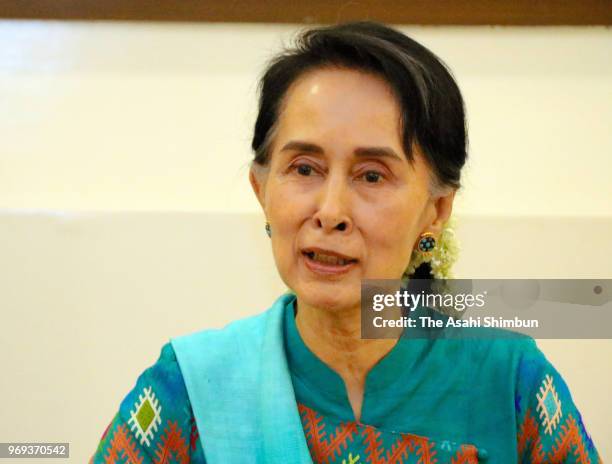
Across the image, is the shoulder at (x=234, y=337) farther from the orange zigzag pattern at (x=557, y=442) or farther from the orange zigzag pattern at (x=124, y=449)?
the orange zigzag pattern at (x=557, y=442)

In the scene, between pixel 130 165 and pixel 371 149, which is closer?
pixel 371 149

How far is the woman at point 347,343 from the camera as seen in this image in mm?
1114

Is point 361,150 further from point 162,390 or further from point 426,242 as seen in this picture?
point 162,390

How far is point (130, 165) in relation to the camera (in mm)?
1795

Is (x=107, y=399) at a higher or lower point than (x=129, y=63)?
lower

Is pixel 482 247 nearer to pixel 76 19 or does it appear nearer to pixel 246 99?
pixel 246 99

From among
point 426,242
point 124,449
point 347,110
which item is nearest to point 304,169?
point 347,110

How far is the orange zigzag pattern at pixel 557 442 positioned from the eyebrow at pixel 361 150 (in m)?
0.46

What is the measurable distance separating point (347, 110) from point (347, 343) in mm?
360

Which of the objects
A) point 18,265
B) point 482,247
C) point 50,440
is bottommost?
point 50,440

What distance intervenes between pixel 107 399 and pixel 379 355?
772mm

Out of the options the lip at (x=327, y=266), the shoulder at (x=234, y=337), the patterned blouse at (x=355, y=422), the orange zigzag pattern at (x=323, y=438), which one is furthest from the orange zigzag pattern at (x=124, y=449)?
the lip at (x=327, y=266)

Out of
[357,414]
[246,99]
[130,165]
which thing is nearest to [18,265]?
[130,165]

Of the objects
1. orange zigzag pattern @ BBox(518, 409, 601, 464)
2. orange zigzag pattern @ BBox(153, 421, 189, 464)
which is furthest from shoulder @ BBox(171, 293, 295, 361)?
orange zigzag pattern @ BBox(518, 409, 601, 464)
